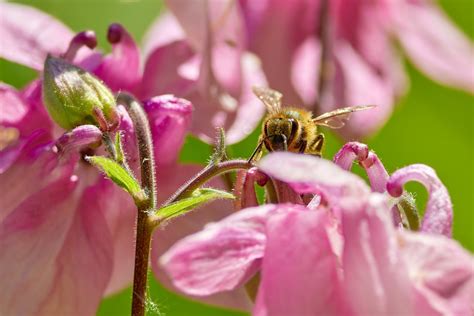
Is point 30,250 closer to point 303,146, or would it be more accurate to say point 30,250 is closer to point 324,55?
point 303,146

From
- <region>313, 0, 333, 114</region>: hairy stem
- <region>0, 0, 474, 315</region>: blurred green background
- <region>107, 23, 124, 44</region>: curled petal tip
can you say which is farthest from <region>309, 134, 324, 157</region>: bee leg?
<region>0, 0, 474, 315</region>: blurred green background

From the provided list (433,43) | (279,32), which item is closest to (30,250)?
(279,32)

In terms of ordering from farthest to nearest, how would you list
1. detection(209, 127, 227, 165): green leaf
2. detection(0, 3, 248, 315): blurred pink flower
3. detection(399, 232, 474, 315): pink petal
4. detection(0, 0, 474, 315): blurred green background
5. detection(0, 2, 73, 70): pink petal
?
detection(0, 0, 474, 315): blurred green background
detection(0, 2, 73, 70): pink petal
detection(0, 3, 248, 315): blurred pink flower
detection(209, 127, 227, 165): green leaf
detection(399, 232, 474, 315): pink petal

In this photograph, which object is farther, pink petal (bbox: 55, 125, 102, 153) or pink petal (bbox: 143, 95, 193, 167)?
pink petal (bbox: 143, 95, 193, 167)

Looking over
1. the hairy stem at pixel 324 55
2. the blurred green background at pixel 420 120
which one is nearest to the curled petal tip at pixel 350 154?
the hairy stem at pixel 324 55

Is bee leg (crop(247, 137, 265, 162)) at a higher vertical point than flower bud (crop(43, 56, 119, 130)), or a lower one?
lower

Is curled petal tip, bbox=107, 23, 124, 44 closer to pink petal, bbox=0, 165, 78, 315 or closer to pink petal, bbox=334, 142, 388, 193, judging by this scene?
pink petal, bbox=0, 165, 78, 315
